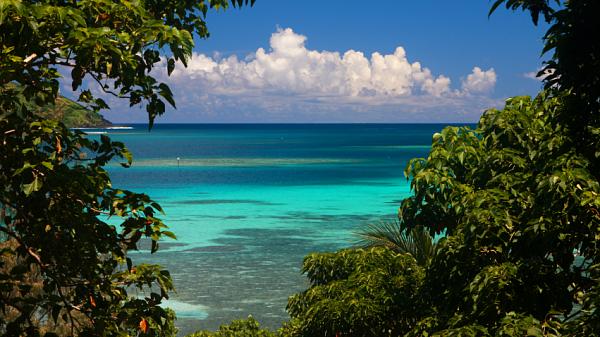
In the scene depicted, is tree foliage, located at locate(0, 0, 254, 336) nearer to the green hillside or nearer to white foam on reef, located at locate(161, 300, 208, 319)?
the green hillside

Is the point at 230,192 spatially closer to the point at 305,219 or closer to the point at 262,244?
the point at 305,219

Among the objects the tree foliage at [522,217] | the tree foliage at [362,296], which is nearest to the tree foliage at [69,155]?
the tree foliage at [522,217]

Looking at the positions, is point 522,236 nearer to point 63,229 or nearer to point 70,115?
point 63,229

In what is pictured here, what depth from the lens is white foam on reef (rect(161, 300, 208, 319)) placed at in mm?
23145

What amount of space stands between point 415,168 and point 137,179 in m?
61.7

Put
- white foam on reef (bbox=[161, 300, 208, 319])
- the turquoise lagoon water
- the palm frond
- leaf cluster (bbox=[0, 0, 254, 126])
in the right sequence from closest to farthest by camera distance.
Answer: leaf cluster (bbox=[0, 0, 254, 126]) < the palm frond < white foam on reef (bbox=[161, 300, 208, 319]) < the turquoise lagoon water

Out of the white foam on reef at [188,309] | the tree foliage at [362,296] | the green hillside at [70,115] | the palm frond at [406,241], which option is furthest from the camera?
the white foam on reef at [188,309]

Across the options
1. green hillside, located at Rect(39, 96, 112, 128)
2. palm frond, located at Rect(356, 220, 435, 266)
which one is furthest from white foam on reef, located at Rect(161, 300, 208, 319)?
palm frond, located at Rect(356, 220, 435, 266)

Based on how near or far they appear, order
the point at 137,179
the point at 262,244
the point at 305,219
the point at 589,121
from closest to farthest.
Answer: the point at 589,121
the point at 262,244
the point at 305,219
the point at 137,179

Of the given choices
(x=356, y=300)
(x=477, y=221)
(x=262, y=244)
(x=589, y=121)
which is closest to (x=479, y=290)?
(x=477, y=221)

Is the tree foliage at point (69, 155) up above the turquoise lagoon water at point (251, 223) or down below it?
above

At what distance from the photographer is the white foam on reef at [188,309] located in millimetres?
23145

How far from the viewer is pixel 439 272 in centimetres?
789

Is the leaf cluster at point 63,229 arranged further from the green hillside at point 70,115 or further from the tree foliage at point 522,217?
the green hillside at point 70,115
